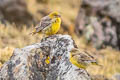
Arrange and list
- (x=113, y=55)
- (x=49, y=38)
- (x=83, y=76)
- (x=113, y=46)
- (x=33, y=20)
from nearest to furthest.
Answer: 1. (x=83, y=76)
2. (x=49, y=38)
3. (x=113, y=55)
4. (x=113, y=46)
5. (x=33, y=20)

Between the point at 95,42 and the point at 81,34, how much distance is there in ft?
3.16

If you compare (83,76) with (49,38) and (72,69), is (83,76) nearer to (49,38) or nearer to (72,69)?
(72,69)

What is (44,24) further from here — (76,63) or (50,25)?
(76,63)

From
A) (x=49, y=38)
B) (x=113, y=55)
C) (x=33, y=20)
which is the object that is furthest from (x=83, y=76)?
(x=33, y=20)

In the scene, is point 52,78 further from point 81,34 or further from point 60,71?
point 81,34

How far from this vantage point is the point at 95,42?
1594 centimetres

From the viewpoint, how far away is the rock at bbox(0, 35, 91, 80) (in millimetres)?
6551

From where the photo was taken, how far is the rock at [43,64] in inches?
258

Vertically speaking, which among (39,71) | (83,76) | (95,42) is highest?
(95,42)

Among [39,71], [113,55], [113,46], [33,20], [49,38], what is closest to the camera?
[39,71]

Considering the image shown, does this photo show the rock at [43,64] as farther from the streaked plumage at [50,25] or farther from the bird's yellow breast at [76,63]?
the streaked plumage at [50,25]

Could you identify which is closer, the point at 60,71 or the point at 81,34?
the point at 60,71

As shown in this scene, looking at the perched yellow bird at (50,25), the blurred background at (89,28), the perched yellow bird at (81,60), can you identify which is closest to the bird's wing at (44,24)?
the perched yellow bird at (50,25)

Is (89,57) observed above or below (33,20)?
below
